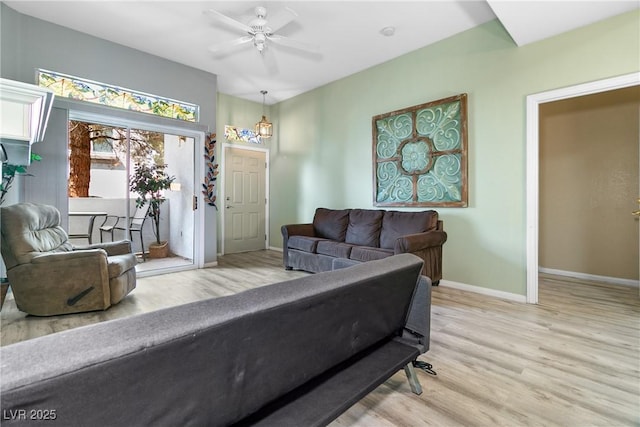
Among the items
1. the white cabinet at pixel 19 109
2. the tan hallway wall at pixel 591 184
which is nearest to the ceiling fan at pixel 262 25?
the white cabinet at pixel 19 109

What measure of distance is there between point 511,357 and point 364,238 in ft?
7.34

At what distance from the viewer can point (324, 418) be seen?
0.99m

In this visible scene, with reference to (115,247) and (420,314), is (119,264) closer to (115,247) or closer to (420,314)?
(115,247)

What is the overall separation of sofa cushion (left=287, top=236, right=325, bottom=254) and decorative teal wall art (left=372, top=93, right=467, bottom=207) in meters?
1.16

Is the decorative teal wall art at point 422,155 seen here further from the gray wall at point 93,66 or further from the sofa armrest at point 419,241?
the gray wall at point 93,66

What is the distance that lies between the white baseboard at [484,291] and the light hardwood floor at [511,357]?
12 cm

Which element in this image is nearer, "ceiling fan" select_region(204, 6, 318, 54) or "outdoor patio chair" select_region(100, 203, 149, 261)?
"ceiling fan" select_region(204, 6, 318, 54)

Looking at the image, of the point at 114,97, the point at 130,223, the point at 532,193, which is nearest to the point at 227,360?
the point at 532,193

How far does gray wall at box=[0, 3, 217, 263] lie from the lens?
10.8 ft

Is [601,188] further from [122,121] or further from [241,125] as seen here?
[122,121]

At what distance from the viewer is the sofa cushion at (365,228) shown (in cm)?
399

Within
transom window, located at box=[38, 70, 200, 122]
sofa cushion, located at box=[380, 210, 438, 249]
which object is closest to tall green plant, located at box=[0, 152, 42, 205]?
transom window, located at box=[38, 70, 200, 122]

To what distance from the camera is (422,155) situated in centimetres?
395

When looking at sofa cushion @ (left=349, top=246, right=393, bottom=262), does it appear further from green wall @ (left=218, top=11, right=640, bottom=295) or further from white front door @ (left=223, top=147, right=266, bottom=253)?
white front door @ (left=223, top=147, right=266, bottom=253)
